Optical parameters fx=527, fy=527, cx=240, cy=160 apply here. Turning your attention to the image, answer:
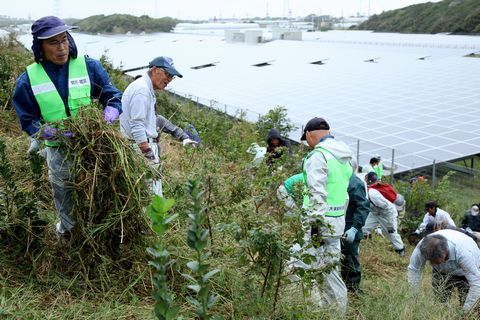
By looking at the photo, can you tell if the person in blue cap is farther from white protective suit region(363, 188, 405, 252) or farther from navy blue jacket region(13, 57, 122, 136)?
white protective suit region(363, 188, 405, 252)

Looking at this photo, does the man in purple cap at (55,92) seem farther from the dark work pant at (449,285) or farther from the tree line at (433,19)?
the tree line at (433,19)

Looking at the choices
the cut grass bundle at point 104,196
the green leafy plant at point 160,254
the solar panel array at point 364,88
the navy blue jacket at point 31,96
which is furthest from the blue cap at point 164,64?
the solar panel array at point 364,88

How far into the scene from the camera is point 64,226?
3158 millimetres

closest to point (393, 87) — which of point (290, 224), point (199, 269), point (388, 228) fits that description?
point (388, 228)

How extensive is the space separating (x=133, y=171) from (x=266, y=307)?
3.44 feet

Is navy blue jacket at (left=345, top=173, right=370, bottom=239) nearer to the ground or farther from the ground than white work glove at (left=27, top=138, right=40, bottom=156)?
nearer to the ground

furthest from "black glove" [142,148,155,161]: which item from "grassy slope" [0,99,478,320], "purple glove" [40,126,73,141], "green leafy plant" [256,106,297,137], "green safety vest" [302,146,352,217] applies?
Result: "green leafy plant" [256,106,297,137]

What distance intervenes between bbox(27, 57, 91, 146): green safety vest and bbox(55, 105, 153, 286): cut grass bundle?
0.21 m

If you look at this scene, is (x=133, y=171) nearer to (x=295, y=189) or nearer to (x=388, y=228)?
(x=295, y=189)

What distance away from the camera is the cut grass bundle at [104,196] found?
2.88m

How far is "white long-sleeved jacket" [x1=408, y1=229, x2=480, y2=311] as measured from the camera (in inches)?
160

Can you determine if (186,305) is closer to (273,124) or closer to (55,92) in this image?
(55,92)

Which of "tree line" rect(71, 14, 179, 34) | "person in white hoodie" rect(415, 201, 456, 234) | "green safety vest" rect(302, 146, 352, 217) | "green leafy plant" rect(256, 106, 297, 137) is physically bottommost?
"person in white hoodie" rect(415, 201, 456, 234)

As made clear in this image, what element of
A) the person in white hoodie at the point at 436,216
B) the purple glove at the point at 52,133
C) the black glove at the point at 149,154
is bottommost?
the person in white hoodie at the point at 436,216
